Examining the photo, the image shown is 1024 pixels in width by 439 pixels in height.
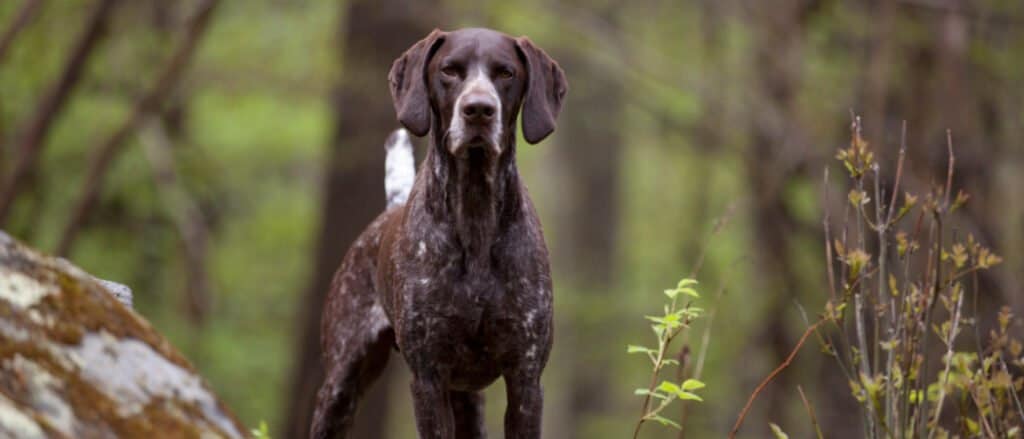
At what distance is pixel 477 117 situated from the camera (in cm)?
464

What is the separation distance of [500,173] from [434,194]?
9.9 inches

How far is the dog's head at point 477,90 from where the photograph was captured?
4.68 m

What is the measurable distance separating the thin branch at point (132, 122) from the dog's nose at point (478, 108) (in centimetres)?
734

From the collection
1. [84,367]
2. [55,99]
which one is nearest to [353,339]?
[84,367]

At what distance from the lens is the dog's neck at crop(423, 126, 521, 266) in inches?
194

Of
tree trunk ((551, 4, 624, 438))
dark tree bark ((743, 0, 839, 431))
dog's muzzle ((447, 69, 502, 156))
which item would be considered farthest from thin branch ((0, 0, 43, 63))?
tree trunk ((551, 4, 624, 438))

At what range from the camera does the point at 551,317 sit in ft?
16.4

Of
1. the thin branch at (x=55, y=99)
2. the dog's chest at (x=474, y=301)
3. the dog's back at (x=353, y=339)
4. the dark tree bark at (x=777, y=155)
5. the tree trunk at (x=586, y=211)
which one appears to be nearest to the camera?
the dog's chest at (x=474, y=301)

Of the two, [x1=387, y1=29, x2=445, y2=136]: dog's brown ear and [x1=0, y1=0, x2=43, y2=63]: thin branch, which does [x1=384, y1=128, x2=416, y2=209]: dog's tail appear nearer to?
[x1=387, y1=29, x2=445, y2=136]: dog's brown ear

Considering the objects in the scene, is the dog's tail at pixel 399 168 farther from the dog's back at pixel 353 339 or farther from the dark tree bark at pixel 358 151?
the dark tree bark at pixel 358 151

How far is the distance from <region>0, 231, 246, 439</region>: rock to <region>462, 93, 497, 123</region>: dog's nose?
1.32 metres

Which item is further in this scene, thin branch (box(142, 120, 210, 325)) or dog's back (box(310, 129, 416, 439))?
thin branch (box(142, 120, 210, 325))

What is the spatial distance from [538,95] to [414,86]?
0.41m

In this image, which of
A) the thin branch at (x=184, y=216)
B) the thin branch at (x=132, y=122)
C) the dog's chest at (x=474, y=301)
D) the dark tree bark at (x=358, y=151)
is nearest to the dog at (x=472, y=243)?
the dog's chest at (x=474, y=301)
